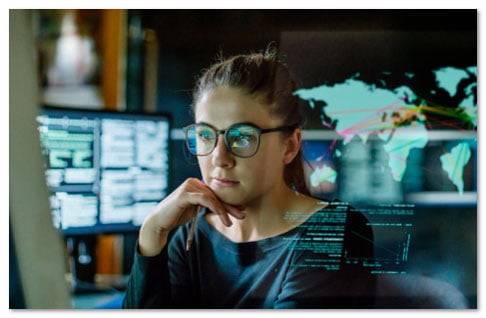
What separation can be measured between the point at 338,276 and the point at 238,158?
562mm

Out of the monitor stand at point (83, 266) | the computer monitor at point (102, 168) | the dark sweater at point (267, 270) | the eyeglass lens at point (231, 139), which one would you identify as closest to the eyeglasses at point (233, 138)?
A: the eyeglass lens at point (231, 139)

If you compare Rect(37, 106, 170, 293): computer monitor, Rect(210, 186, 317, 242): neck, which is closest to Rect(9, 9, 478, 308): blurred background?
Rect(37, 106, 170, 293): computer monitor

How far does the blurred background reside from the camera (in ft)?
6.33

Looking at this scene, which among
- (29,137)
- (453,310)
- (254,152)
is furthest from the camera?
(453,310)

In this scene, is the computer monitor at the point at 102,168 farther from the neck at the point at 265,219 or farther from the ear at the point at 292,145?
the ear at the point at 292,145

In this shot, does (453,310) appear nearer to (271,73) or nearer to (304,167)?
(304,167)

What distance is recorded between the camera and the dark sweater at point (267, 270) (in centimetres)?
192

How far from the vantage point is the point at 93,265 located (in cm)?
202

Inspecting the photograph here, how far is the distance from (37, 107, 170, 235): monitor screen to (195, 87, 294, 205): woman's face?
6.9 inches

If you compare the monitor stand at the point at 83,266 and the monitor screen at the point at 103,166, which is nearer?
the monitor screen at the point at 103,166

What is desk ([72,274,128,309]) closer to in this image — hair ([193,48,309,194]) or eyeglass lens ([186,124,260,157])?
eyeglass lens ([186,124,260,157])

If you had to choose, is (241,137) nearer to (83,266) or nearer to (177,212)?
(177,212)
